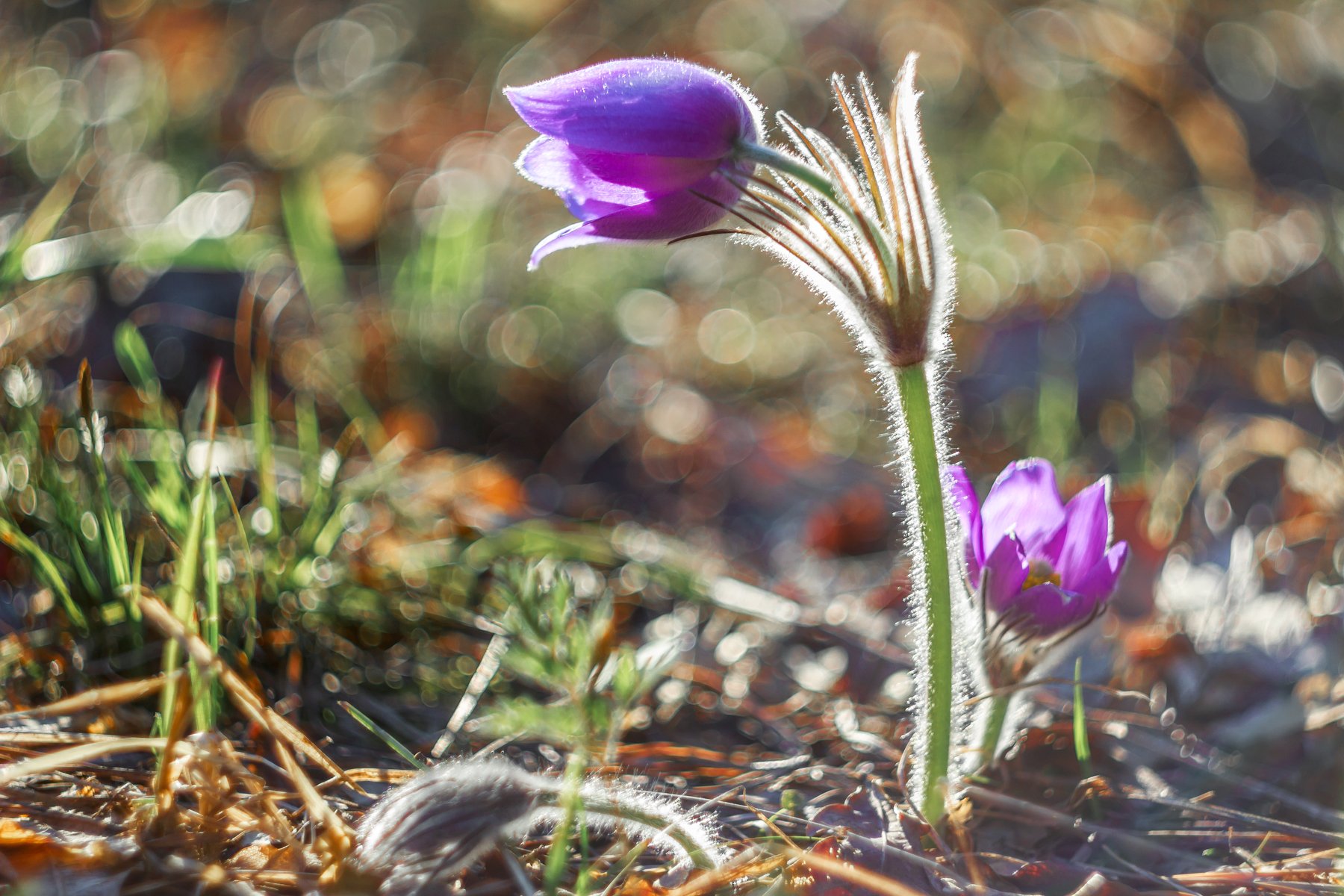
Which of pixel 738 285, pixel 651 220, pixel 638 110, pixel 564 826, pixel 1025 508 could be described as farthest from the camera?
pixel 738 285

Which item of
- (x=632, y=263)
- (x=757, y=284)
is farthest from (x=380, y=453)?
(x=757, y=284)

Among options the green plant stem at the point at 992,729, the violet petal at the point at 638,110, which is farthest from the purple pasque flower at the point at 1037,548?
the violet petal at the point at 638,110

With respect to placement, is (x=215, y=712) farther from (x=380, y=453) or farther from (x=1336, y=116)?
(x=1336, y=116)

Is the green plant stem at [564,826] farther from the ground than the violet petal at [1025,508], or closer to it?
closer to it

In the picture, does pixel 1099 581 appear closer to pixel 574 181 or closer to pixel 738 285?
pixel 574 181

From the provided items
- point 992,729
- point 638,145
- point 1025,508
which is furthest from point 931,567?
point 638,145

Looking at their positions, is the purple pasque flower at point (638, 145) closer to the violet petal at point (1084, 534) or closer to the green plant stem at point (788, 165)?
the green plant stem at point (788, 165)

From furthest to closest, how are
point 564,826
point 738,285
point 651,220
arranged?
point 738,285, point 651,220, point 564,826
